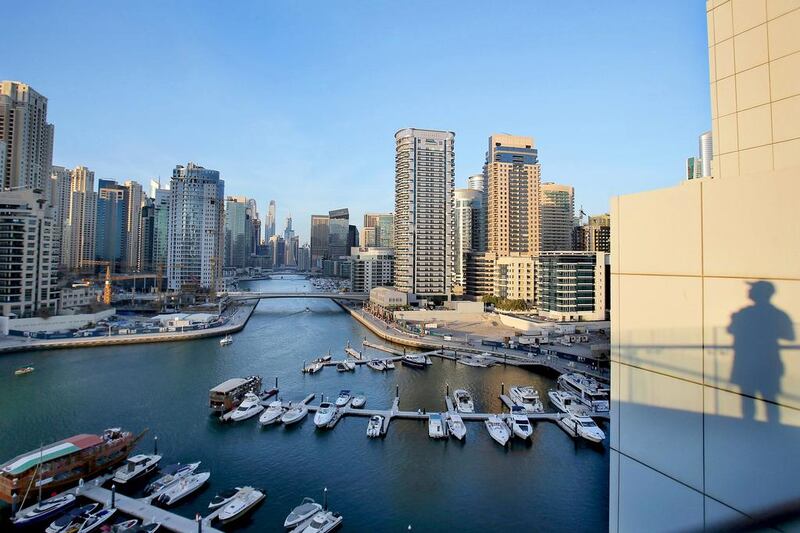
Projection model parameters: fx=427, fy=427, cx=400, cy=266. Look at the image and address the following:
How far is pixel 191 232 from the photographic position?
60281 millimetres

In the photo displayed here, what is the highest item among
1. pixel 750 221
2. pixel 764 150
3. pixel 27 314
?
pixel 764 150

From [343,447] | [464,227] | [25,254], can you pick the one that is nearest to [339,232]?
[464,227]

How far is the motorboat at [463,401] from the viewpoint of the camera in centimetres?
1773

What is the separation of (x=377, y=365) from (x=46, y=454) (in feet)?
53.3

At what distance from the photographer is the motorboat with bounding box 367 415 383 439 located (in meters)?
15.3

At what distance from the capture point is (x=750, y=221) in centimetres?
216

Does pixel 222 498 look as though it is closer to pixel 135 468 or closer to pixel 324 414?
pixel 135 468

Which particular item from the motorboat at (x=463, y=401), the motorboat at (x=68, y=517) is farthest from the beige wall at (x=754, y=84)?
the motorboat at (x=463, y=401)

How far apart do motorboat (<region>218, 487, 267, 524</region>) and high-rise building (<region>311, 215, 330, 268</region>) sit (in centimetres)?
16891

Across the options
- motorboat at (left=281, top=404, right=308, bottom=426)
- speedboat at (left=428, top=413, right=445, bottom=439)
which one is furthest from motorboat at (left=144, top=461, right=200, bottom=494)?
speedboat at (left=428, top=413, right=445, bottom=439)

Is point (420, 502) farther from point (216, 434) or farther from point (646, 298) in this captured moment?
point (646, 298)

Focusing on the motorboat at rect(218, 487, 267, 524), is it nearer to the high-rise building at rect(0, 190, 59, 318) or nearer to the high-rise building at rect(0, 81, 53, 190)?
the high-rise building at rect(0, 190, 59, 318)

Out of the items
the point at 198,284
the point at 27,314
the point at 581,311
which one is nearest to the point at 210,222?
the point at 198,284

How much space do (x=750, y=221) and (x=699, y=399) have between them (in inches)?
40.2
